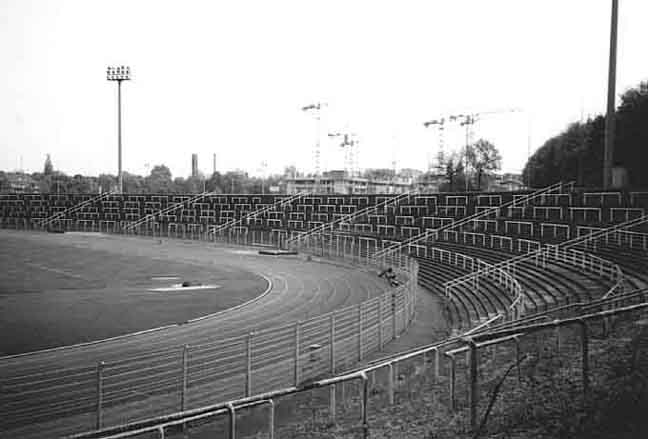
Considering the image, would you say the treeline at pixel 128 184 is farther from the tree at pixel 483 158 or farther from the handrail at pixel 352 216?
the handrail at pixel 352 216

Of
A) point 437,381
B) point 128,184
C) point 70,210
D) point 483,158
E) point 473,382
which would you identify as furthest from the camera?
point 128,184

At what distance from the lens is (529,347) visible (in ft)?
31.2

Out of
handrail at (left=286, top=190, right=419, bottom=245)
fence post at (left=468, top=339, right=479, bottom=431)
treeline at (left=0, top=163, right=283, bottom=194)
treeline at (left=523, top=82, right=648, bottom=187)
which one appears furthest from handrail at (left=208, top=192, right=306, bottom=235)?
treeline at (left=0, top=163, right=283, bottom=194)

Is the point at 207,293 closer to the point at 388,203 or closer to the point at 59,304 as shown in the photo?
the point at 59,304

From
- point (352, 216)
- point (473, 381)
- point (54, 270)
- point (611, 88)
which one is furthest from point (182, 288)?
point (611, 88)

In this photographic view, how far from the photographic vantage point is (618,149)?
44750mm

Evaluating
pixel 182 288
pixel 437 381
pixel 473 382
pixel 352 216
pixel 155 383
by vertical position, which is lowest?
pixel 182 288

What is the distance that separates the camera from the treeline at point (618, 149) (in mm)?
43312

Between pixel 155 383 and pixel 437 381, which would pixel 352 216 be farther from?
pixel 437 381

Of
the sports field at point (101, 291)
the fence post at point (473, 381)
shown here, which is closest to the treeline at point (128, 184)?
the sports field at point (101, 291)

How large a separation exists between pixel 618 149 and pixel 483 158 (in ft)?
111

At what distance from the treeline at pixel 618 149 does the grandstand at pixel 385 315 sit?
32.4ft

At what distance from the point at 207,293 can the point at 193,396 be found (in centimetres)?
1475

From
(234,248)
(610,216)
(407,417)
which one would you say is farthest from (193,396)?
(234,248)
